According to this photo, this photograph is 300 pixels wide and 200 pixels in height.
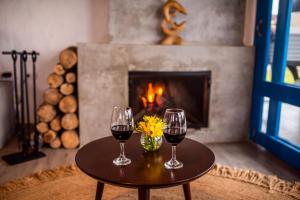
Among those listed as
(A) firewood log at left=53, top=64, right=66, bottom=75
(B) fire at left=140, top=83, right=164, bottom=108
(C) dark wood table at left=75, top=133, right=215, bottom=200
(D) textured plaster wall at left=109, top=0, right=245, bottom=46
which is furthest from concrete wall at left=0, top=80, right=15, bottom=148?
(C) dark wood table at left=75, top=133, right=215, bottom=200

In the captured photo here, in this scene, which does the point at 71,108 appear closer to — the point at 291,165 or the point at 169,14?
the point at 169,14

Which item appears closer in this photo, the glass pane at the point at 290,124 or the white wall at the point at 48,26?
the glass pane at the point at 290,124

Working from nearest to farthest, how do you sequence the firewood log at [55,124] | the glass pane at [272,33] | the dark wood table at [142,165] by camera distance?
the dark wood table at [142,165]
the glass pane at [272,33]
the firewood log at [55,124]

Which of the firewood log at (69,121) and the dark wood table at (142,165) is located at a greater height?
the dark wood table at (142,165)

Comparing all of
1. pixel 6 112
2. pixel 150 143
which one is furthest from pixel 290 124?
pixel 6 112

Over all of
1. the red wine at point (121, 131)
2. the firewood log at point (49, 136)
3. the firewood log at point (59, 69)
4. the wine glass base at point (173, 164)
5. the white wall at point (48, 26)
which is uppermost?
the white wall at point (48, 26)

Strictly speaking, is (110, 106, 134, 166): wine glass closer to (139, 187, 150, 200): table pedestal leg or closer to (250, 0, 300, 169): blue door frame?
(139, 187, 150, 200): table pedestal leg

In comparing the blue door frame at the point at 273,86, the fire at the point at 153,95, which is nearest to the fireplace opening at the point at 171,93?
the fire at the point at 153,95

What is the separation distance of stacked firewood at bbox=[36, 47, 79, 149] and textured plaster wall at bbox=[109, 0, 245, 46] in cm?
53

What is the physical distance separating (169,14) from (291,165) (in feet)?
5.89

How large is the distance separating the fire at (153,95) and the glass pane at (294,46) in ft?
3.97

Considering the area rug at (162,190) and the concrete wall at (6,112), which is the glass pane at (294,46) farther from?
the concrete wall at (6,112)

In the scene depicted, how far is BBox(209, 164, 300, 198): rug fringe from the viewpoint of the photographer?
209 cm

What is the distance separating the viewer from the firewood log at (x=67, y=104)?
2.80 metres
